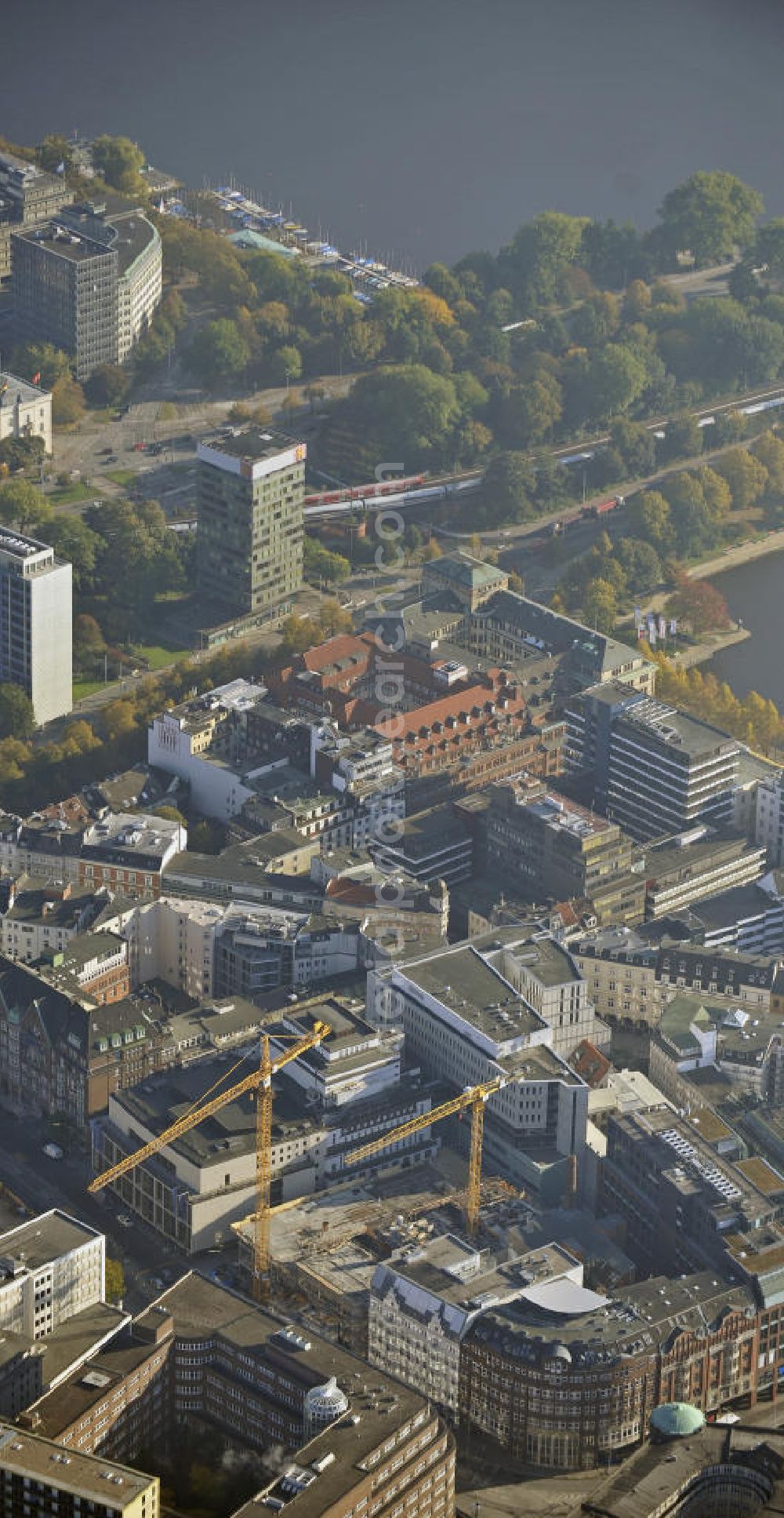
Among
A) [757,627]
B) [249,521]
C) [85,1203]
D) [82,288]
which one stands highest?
[82,288]

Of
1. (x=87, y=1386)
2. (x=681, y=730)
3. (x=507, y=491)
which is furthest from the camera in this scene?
(x=507, y=491)

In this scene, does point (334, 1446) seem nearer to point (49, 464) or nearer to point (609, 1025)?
point (609, 1025)

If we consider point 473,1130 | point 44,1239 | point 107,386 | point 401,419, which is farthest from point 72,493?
point 44,1239

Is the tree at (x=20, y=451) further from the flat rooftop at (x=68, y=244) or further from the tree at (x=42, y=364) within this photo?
the flat rooftop at (x=68, y=244)

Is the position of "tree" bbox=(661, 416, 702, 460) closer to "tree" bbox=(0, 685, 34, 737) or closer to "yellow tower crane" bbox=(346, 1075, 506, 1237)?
"tree" bbox=(0, 685, 34, 737)

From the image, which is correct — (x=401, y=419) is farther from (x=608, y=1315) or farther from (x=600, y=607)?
(x=608, y=1315)
